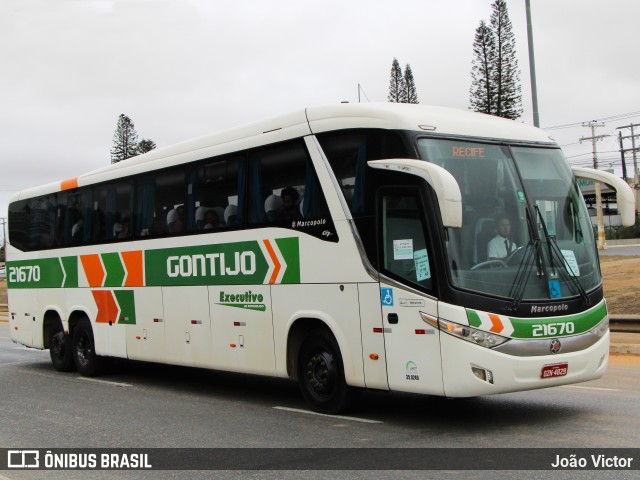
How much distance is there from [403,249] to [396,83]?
49.7 meters

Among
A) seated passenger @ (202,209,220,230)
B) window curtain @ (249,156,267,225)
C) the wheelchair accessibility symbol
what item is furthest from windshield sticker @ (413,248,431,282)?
seated passenger @ (202,209,220,230)

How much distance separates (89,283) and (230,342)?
449 cm

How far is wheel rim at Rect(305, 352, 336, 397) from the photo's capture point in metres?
9.73

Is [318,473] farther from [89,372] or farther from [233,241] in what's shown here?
[89,372]

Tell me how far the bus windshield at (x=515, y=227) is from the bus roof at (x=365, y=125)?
208 mm

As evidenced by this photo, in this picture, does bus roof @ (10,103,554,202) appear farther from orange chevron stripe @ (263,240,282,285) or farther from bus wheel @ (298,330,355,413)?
bus wheel @ (298,330,355,413)

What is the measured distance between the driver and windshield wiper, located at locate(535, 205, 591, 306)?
426 mm

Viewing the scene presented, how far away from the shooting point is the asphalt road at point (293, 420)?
7988 mm

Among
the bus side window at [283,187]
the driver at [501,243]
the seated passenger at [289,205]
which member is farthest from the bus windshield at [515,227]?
the seated passenger at [289,205]

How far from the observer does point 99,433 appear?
934cm

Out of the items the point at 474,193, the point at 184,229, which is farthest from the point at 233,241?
the point at 474,193

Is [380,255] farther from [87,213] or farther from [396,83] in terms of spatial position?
[396,83]

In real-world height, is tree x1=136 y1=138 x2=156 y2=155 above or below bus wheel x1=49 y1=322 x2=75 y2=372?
above

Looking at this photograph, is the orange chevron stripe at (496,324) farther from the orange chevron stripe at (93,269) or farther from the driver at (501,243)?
the orange chevron stripe at (93,269)
